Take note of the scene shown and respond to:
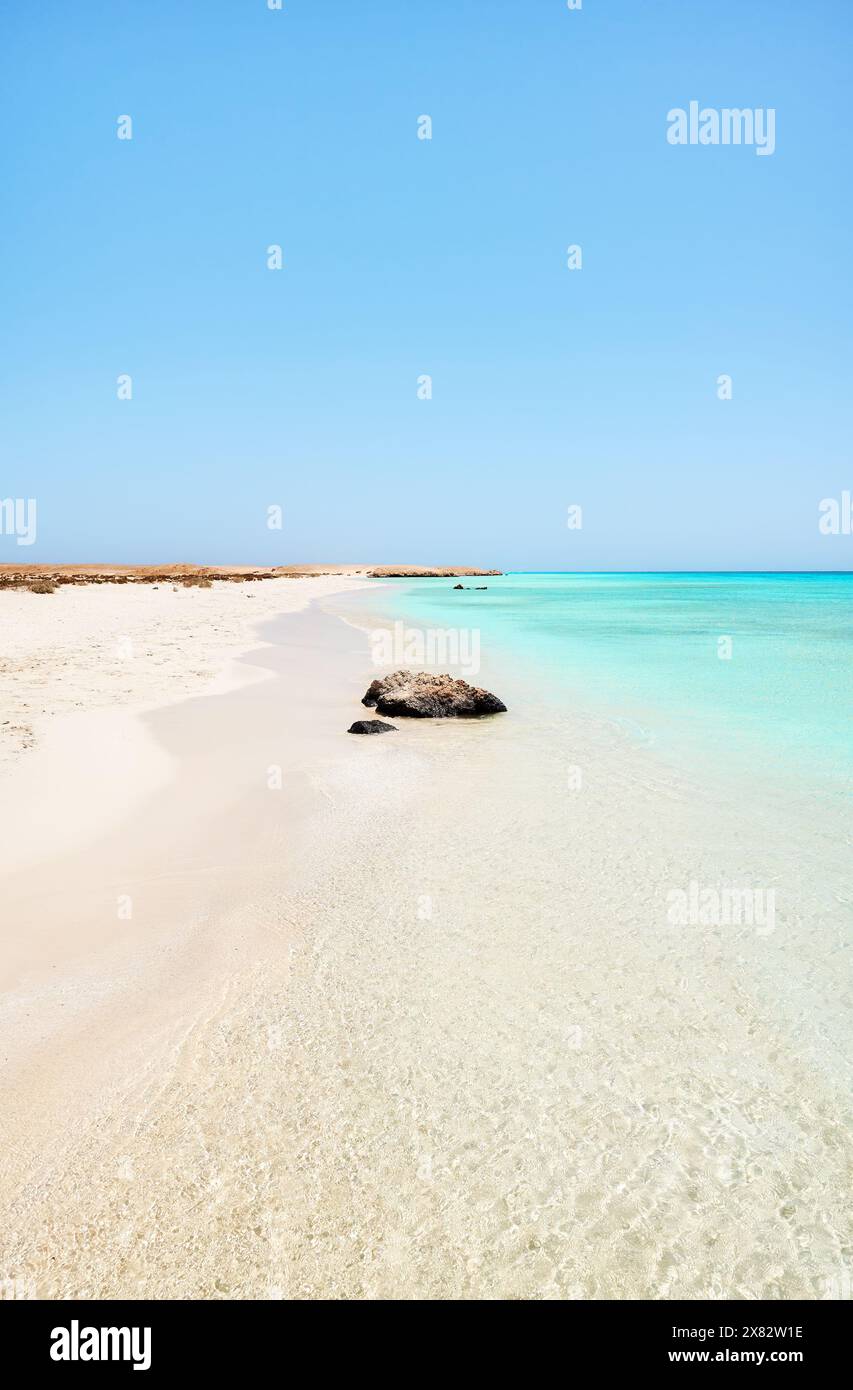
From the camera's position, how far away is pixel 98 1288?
2191 millimetres

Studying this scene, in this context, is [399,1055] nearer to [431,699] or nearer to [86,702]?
[431,699]

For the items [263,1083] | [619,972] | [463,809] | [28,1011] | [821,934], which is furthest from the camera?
[463,809]

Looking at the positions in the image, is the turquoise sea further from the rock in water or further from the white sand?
the white sand

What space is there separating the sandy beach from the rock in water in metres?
4.21

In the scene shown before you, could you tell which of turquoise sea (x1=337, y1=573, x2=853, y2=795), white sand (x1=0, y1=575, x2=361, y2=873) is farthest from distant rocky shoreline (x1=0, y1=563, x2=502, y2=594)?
turquoise sea (x1=337, y1=573, x2=853, y2=795)

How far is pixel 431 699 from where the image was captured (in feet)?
37.2

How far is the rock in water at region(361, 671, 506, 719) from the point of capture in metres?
11.3

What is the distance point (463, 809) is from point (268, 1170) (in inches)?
173

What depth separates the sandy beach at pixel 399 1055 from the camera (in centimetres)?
232

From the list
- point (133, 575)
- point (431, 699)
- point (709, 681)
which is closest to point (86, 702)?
point (431, 699)
